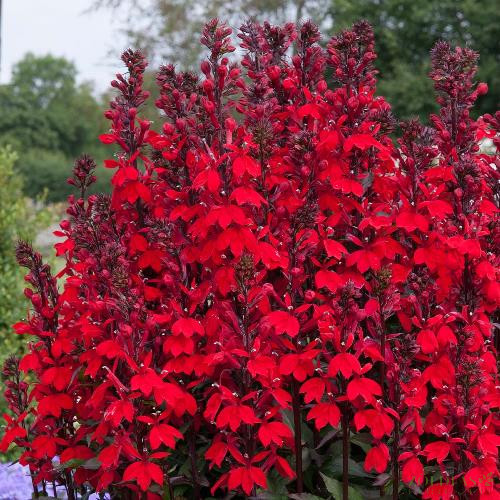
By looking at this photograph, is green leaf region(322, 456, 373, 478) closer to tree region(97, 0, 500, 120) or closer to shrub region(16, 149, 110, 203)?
tree region(97, 0, 500, 120)

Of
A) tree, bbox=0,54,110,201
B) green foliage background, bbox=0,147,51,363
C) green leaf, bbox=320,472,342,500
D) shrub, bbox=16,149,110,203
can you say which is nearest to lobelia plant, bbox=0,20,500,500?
green leaf, bbox=320,472,342,500

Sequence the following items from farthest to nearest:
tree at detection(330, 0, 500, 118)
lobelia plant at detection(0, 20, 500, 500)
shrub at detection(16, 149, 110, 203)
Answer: shrub at detection(16, 149, 110, 203) < tree at detection(330, 0, 500, 118) < lobelia plant at detection(0, 20, 500, 500)

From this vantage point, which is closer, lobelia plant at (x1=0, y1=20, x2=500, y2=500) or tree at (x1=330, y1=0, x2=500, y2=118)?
lobelia plant at (x1=0, y1=20, x2=500, y2=500)

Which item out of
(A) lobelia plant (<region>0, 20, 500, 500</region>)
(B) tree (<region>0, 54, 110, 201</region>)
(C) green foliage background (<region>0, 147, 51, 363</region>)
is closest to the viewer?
(A) lobelia plant (<region>0, 20, 500, 500</region>)

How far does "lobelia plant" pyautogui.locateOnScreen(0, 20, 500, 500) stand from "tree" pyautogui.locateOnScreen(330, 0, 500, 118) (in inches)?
715

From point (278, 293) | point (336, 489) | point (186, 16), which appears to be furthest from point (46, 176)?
point (336, 489)

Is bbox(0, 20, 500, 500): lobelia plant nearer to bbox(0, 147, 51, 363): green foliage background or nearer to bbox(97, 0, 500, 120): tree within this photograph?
bbox(0, 147, 51, 363): green foliage background

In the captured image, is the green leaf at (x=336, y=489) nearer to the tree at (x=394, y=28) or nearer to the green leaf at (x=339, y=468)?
the green leaf at (x=339, y=468)

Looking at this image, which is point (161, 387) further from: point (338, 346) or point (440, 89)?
point (440, 89)

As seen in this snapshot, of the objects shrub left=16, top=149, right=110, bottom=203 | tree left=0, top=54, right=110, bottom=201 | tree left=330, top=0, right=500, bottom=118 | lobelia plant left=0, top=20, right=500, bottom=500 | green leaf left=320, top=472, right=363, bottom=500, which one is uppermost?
tree left=0, top=54, right=110, bottom=201

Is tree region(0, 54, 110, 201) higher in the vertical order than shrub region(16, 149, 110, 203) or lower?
higher

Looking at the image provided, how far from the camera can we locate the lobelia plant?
196 centimetres

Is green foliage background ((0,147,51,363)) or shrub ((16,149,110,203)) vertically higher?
shrub ((16,149,110,203))

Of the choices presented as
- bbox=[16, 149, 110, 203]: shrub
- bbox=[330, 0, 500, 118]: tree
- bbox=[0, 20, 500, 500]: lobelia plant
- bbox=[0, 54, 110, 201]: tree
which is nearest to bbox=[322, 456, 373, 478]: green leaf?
bbox=[0, 20, 500, 500]: lobelia plant
